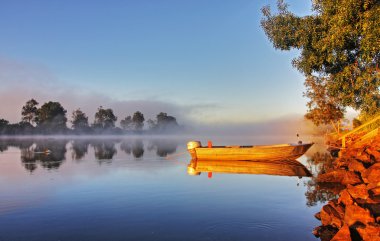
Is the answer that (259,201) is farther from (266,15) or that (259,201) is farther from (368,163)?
(266,15)

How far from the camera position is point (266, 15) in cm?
2538

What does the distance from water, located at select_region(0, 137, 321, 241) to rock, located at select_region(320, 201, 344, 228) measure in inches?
34.7

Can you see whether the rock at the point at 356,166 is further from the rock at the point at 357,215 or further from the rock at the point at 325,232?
the rock at the point at 357,215

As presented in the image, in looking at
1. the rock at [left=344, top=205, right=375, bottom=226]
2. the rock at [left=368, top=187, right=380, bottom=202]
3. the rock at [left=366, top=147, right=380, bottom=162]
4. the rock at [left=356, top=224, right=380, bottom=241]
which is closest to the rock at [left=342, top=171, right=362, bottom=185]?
the rock at [left=366, top=147, right=380, bottom=162]

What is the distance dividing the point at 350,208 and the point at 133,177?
822 inches

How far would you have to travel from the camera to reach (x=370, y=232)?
1021cm

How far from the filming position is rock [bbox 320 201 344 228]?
12594 mm

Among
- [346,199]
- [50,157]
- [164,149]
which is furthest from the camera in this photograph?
[164,149]

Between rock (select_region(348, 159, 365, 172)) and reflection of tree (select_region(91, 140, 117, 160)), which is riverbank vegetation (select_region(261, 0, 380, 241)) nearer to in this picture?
rock (select_region(348, 159, 365, 172))

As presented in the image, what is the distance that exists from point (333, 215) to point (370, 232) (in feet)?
8.80

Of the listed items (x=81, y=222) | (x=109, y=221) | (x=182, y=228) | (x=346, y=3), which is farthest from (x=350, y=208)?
(x=346, y=3)

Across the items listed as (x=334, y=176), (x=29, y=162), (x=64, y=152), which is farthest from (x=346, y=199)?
(x=64, y=152)

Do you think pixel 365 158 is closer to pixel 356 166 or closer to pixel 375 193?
pixel 356 166

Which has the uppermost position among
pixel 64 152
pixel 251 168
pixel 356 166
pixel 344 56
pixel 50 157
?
pixel 344 56
